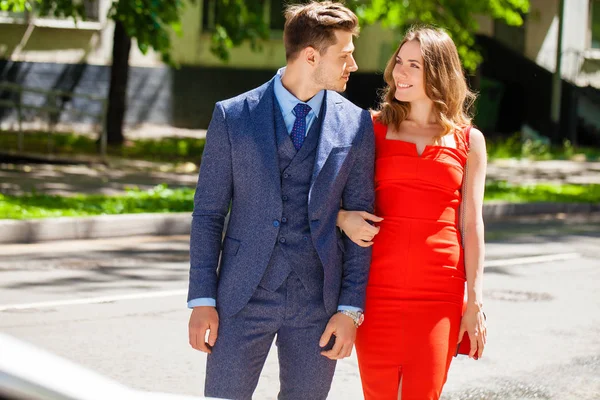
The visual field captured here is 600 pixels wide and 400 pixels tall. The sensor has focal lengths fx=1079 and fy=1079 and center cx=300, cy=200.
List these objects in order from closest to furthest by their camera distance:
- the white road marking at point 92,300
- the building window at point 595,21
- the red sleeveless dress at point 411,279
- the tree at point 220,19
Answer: the red sleeveless dress at point 411,279 → the white road marking at point 92,300 → the tree at point 220,19 → the building window at point 595,21

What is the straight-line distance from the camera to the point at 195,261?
346 cm

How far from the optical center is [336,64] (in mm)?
3432

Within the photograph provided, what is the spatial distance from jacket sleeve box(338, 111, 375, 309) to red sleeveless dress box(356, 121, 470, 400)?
0.37 feet

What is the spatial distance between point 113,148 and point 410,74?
16632mm

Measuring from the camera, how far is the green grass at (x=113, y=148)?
62.1 ft

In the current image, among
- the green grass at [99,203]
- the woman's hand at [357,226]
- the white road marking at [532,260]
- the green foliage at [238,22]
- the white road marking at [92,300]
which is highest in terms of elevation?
the woman's hand at [357,226]

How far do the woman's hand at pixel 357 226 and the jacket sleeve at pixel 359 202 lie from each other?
1.7 inches

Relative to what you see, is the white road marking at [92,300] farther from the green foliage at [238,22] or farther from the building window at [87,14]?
the building window at [87,14]

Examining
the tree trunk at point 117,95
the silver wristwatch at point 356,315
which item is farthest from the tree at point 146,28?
the silver wristwatch at point 356,315

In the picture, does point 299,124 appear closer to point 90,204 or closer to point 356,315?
point 356,315

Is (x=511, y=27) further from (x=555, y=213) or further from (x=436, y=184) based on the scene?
(x=436, y=184)

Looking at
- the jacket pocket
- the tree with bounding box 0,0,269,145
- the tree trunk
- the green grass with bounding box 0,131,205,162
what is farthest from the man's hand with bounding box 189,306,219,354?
the tree trunk

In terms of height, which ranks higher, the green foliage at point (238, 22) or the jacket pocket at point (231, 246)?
the jacket pocket at point (231, 246)

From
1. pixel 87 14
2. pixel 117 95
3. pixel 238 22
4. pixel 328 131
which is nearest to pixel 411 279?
pixel 328 131
